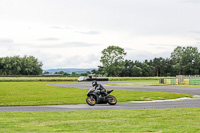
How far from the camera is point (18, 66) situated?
15500 cm

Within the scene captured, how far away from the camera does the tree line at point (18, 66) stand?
513ft

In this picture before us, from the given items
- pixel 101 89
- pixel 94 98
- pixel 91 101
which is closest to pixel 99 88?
pixel 101 89

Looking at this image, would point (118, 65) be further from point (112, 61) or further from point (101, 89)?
point (101, 89)

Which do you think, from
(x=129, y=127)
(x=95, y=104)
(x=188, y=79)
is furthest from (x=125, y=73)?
(x=129, y=127)

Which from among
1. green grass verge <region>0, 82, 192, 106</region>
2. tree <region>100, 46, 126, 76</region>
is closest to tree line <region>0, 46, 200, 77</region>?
tree <region>100, 46, 126, 76</region>

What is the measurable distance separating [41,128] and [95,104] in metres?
12.4

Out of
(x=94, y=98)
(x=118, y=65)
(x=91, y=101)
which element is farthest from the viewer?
(x=118, y=65)

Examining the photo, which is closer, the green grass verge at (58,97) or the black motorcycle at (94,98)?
the black motorcycle at (94,98)

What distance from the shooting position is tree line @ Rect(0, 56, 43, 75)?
156m

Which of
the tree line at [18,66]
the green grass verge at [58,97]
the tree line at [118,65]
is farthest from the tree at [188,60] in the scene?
the green grass verge at [58,97]

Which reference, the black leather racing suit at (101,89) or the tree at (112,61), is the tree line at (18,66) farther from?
the black leather racing suit at (101,89)

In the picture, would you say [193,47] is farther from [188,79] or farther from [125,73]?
[188,79]

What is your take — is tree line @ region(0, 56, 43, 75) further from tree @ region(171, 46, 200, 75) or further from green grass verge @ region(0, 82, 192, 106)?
green grass verge @ region(0, 82, 192, 106)

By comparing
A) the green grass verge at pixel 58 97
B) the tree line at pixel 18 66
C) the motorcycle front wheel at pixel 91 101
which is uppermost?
the tree line at pixel 18 66
